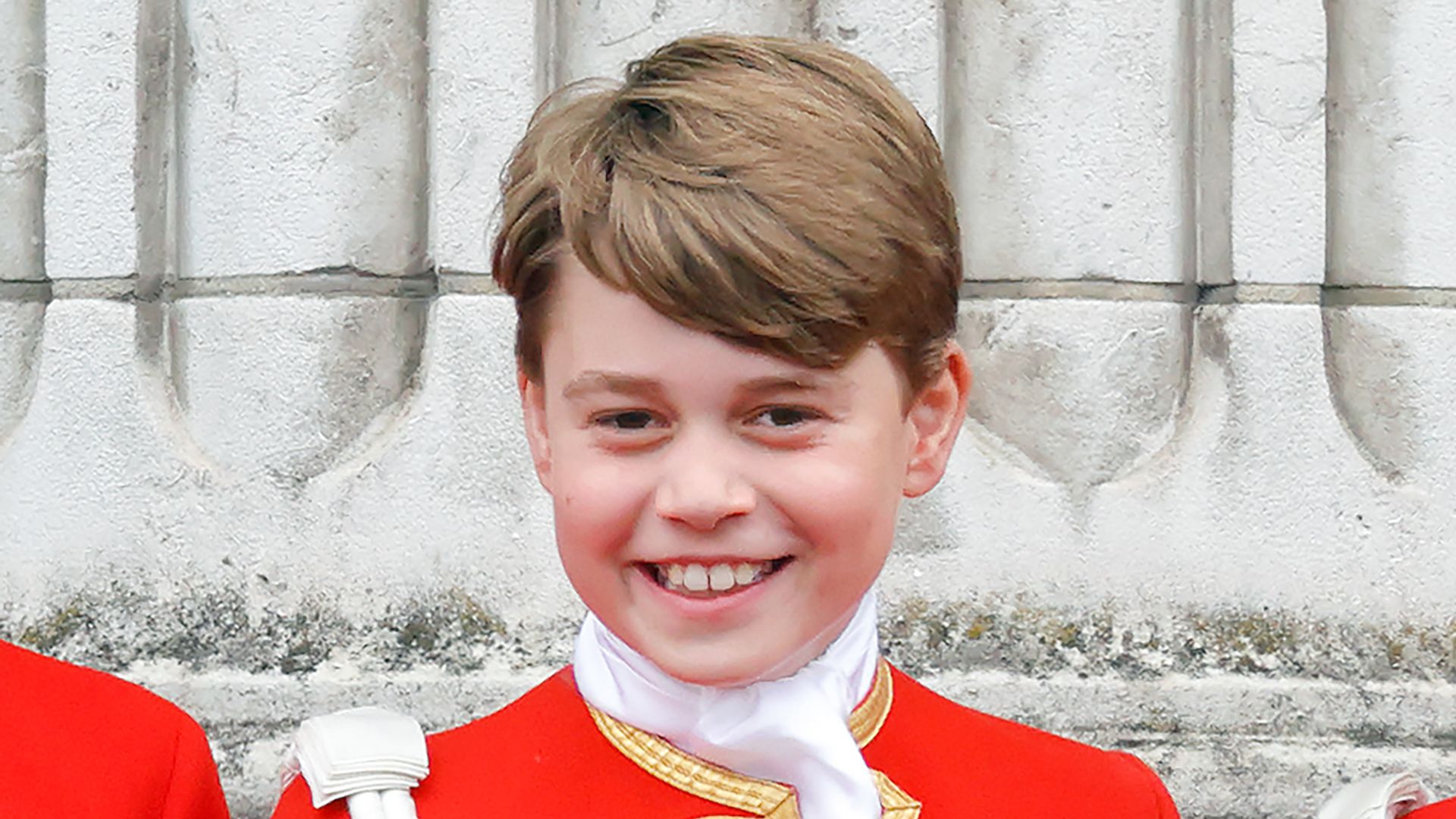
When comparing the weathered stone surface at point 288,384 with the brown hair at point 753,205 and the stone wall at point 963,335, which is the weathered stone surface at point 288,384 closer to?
the stone wall at point 963,335

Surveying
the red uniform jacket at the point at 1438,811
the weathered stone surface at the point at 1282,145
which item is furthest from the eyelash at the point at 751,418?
the weathered stone surface at the point at 1282,145

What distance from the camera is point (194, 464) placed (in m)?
1.81

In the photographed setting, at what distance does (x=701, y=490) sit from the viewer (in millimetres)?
1067

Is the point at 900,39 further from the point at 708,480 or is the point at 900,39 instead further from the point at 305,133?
the point at 708,480

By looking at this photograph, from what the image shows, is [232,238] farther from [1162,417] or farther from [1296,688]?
[1296,688]

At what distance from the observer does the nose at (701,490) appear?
107 cm

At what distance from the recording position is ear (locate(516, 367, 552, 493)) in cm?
123

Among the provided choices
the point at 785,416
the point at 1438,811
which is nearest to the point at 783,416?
the point at 785,416

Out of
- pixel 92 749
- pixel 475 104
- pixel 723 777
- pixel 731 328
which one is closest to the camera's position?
pixel 731 328

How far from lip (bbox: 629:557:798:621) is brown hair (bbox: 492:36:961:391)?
6.1 inches

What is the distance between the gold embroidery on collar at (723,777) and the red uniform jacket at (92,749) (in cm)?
34

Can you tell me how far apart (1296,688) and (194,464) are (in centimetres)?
118

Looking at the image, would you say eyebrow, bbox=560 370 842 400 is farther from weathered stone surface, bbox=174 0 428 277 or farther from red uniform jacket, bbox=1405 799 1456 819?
weathered stone surface, bbox=174 0 428 277

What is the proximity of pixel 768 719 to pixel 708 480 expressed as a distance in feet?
0.60
